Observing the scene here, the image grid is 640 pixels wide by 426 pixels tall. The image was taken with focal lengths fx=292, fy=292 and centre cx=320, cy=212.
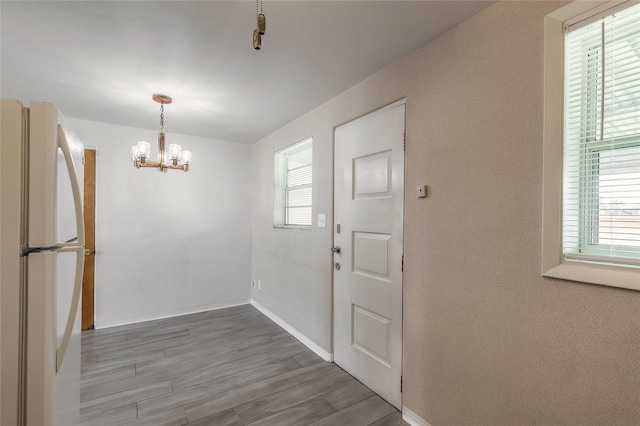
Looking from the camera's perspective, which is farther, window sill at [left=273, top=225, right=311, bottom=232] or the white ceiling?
window sill at [left=273, top=225, right=311, bottom=232]

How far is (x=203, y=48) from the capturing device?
1.91 meters

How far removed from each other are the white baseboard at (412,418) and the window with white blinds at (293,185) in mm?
1857

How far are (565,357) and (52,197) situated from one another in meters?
2.06

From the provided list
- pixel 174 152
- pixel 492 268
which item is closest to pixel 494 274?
pixel 492 268

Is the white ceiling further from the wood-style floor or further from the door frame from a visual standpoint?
the wood-style floor

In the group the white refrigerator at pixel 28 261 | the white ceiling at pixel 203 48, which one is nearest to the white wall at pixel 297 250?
the white ceiling at pixel 203 48

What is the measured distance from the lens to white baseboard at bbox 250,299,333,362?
2.82 metres

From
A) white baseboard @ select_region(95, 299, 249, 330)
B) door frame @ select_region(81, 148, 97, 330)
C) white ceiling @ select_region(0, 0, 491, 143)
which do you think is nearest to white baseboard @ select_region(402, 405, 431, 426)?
white ceiling @ select_region(0, 0, 491, 143)

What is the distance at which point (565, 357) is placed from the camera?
48.8 inches

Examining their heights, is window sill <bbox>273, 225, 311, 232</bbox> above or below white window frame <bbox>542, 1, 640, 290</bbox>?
below

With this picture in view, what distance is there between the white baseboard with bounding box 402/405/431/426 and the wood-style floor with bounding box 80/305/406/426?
0.18 feet

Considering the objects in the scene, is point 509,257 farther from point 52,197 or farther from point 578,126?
point 52,197

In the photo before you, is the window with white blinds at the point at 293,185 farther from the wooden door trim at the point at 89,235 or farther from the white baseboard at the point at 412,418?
the wooden door trim at the point at 89,235

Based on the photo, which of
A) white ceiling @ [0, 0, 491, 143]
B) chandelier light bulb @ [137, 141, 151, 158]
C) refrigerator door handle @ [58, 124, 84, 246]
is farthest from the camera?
chandelier light bulb @ [137, 141, 151, 158]
